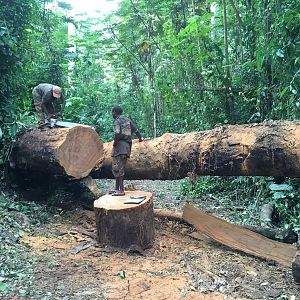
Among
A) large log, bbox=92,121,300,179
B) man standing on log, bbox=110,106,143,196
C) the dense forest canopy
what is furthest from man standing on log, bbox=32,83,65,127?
man standing on log, bbox=110,106,143,196

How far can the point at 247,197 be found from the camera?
294 inches

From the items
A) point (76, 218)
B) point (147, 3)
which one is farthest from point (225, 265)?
point (147, 3)

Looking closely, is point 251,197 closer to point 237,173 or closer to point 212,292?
point 237,173

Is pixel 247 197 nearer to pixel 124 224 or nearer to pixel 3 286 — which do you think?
pixel 124 224

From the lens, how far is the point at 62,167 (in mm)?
6316

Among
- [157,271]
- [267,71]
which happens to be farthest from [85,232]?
[267,71]

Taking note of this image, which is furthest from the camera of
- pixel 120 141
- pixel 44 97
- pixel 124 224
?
pixel 44 97

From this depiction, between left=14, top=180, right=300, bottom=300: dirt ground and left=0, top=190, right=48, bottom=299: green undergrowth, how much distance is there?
4.9 inches

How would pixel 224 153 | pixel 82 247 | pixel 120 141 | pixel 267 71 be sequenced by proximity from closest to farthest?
pixel 82 247
pixel 224 153
pixel 120 141
pixel 267 71

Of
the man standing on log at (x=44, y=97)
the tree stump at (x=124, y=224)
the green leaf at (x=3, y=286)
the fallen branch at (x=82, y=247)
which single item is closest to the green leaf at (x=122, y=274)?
the tree stump at (x=124, y=224)

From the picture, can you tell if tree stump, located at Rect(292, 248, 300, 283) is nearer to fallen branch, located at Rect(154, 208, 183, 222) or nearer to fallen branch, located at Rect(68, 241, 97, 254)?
fallen branch, located at Rect(154, 208, 183, 222)

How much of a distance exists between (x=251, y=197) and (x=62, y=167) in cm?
376

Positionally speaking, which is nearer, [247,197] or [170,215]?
[170,215]

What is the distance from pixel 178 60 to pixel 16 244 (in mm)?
7814
